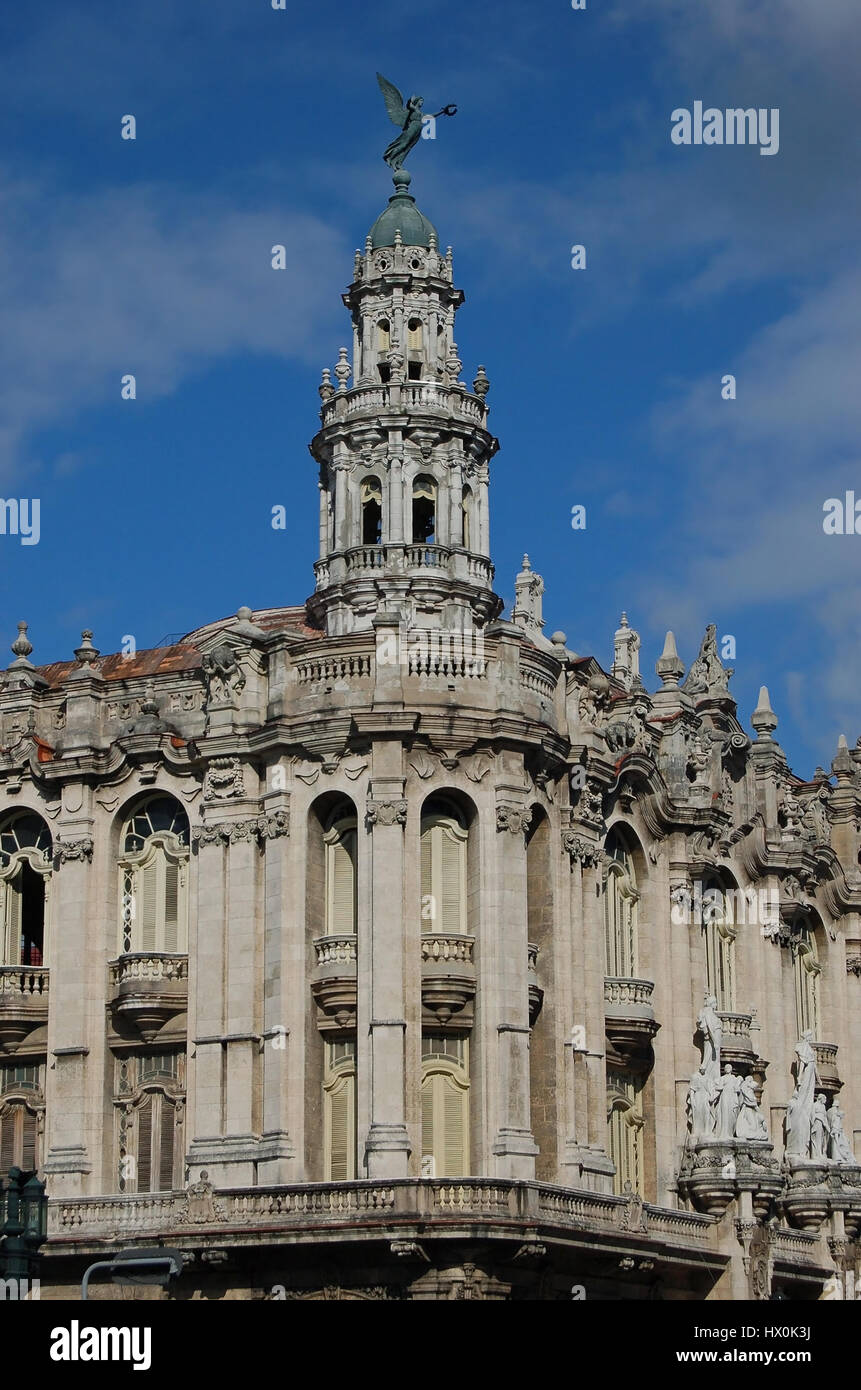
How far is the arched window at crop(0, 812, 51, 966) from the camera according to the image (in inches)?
2168

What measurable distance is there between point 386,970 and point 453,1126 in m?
3.55

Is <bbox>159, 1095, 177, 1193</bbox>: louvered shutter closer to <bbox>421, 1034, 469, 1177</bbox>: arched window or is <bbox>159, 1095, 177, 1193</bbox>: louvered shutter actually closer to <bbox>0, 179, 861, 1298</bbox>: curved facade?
<bbox>0, 179, 861, 1298</bbox>: curved facade

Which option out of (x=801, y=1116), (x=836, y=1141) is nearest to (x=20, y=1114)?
(x=801, y=1116)

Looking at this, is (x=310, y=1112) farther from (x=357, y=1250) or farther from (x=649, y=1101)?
(x=649, y=1101)

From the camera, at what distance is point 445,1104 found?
163 ft

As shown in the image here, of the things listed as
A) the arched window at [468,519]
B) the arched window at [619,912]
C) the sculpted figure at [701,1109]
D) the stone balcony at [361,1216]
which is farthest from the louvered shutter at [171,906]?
the sculpted figure at [701,1109]

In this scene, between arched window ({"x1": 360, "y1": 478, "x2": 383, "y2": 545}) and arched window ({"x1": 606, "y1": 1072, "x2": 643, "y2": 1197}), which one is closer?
arched window ({"x1": 606, "y1": 1072, "x2": 643, "y2": 1197})

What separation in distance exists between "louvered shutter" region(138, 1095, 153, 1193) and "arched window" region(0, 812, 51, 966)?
4.54 m

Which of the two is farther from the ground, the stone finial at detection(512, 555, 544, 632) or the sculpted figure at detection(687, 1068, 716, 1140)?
the stone finial at detection(512, 555, 544, 632)

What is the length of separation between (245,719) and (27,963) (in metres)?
8.19

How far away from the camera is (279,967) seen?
50.3m

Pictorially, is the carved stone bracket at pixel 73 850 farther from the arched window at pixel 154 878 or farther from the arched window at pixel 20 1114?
the arched window at pixel 20 1114

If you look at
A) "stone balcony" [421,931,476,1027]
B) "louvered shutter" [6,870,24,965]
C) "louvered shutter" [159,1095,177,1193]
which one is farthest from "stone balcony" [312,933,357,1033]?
"louvered shutter" [6,870,24,965]

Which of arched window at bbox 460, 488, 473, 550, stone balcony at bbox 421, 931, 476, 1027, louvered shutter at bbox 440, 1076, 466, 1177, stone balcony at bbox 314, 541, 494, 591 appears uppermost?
arched window at bbox 460, 488, 473, 550
